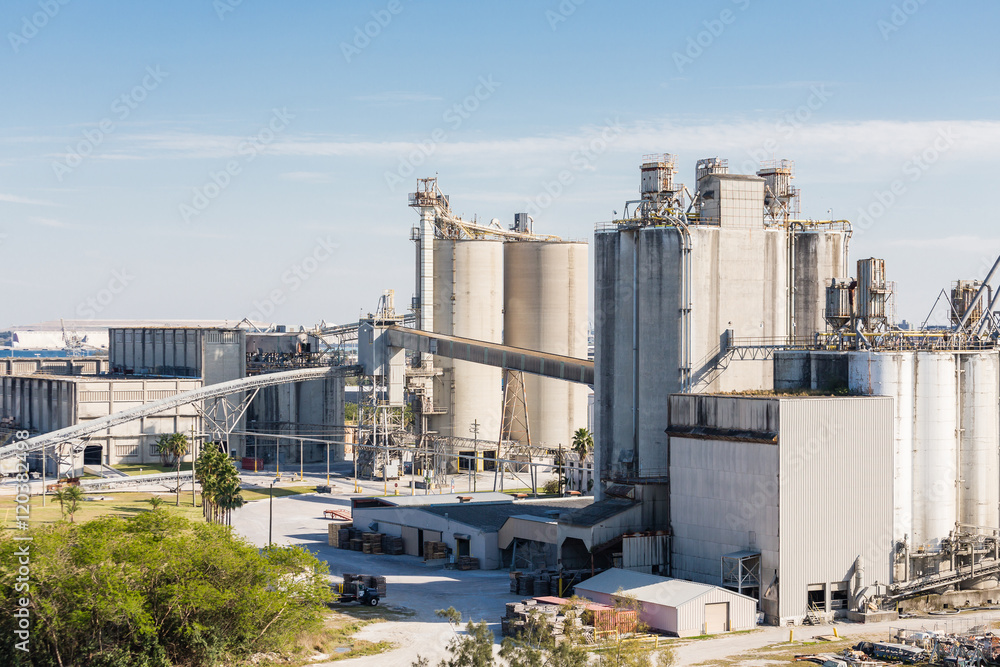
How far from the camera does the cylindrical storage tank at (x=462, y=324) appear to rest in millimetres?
129125

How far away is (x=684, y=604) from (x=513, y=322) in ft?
236

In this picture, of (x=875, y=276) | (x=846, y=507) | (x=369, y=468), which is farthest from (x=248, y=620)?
(x=369, y=468)

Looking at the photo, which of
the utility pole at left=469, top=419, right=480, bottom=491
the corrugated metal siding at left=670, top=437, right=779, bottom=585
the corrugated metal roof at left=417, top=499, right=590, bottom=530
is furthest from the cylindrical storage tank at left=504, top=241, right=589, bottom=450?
the corrugated metal siding at left=670, top=437, right=779, bottom=585

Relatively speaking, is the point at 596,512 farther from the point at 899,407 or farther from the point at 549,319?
the point at 549,319

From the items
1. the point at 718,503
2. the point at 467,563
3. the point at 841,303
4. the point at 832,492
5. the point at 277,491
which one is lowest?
the point at 467,563

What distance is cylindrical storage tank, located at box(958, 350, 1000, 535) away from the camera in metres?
70.7

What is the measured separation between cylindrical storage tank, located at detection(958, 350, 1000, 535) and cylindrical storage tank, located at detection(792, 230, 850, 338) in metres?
12.8

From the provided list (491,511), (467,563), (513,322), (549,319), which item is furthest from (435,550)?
(513,322)

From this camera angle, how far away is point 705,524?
6800 cm

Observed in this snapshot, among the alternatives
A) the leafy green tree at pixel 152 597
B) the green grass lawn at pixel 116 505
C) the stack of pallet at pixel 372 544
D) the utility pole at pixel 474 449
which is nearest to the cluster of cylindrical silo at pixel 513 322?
the utility pole at pixel 474 449

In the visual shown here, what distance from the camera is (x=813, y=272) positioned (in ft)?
269

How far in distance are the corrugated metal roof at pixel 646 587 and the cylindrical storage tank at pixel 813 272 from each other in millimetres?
23567

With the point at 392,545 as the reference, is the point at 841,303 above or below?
above

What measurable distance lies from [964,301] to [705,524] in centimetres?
2171
